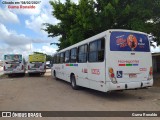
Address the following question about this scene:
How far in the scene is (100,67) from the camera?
1008cm

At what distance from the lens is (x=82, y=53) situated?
1281 cm

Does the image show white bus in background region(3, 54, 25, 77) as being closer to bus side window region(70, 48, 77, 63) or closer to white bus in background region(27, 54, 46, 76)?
white bus in background region(27, 54, 46, 76)

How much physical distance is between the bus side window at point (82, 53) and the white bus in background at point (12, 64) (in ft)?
45.8

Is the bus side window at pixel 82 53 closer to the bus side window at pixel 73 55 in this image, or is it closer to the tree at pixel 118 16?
the bus side window at pixel 73 55

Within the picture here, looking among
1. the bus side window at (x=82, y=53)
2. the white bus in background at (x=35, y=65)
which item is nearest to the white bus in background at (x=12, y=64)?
the white bus in background at (x=35, y=65)

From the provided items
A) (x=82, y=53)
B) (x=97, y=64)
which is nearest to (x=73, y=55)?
(x=82, y=53)

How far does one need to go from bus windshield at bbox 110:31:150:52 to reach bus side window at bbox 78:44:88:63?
257cm

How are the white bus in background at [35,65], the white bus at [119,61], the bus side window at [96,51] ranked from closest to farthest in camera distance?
the white bus at [119,61]
the bus side window at [96,51]
the white bus in background at [35,65]

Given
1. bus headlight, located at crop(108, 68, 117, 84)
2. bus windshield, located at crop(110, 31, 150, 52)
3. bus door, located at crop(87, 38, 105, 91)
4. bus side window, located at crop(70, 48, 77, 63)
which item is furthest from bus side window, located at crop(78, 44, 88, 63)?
bus headlight, located at crop(108, 68, 117, 84)

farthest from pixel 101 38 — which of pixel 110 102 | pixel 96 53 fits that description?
pixel 110 102

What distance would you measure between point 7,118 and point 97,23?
1171cm

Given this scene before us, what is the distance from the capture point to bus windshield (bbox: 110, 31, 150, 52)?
32.4 feet

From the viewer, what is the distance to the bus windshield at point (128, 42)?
9875 mm

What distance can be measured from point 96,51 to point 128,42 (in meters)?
1.59
